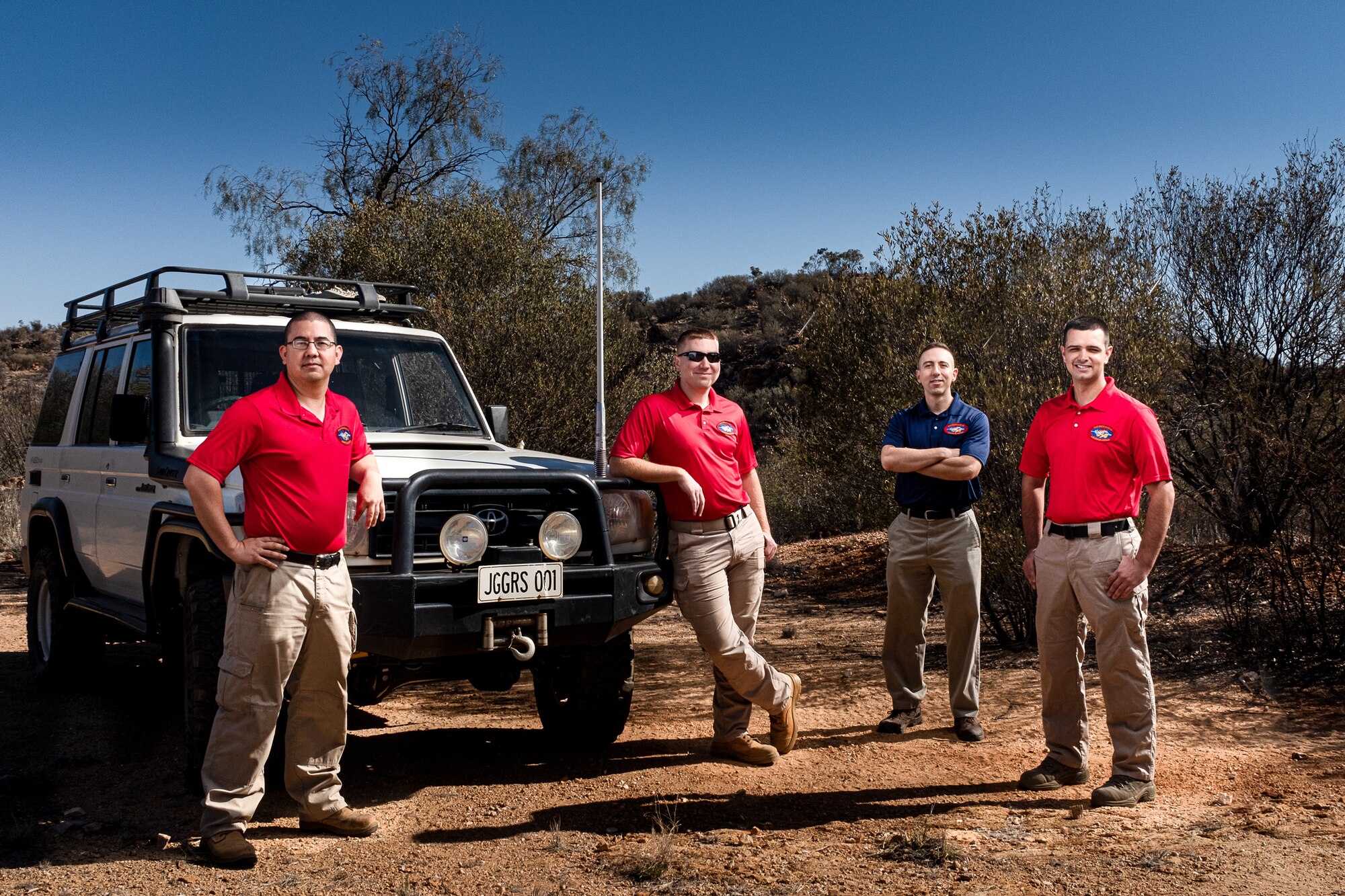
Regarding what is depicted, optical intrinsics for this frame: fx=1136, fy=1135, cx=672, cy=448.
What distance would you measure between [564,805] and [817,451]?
22.6 ft

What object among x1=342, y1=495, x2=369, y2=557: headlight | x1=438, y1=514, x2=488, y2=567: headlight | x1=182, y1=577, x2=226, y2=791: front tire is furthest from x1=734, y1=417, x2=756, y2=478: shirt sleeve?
x1=182, y1=577, x2=226, y2=791: front tire

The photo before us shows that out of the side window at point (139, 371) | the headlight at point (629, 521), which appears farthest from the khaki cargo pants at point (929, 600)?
the side window at point (139, 371)

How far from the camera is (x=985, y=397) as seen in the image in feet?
24.6

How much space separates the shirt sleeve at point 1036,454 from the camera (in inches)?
190

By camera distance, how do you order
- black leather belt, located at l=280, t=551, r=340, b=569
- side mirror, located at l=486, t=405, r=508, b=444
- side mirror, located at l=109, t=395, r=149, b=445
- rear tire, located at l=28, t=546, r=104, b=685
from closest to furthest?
black leather belt, located at l=280, t=551, r=340, b=569 < side mirror, located at l=109, t=395, r=149, b=445 < side mirror, located at l=486, t=405, r=508, b=444 < rear tire, located at l=28, t=546, r=104, b=685

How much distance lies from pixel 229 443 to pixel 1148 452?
3.36 metres

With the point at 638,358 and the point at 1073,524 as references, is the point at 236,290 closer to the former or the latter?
the point at 1073,524

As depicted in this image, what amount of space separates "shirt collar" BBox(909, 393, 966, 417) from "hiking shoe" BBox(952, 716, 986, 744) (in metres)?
1.49

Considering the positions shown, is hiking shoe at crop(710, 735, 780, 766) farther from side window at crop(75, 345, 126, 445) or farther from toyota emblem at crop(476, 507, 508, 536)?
side window at crop(75, 345, 126, 445)

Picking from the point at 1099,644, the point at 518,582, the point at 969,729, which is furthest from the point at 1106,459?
the point at 518,582

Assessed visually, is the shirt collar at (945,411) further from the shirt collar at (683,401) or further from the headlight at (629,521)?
the headlight at (629,521)

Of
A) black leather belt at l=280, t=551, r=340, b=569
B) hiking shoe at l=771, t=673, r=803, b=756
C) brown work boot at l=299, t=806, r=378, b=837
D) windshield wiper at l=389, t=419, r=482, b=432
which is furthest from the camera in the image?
windshield wiper at l=389, t=419, r=482, b=432

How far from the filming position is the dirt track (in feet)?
12.4

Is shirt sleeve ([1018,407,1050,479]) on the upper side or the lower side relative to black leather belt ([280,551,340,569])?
upper
